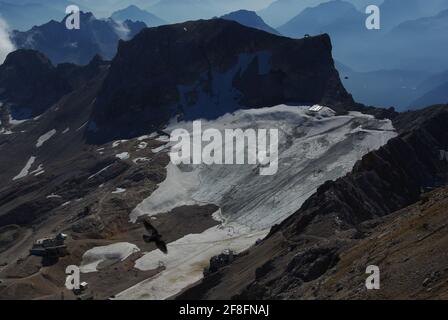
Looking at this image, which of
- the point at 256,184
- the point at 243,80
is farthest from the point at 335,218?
the point at 243,80

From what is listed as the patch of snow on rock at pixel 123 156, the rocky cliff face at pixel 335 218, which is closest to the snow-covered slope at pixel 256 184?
the rocky cliff face at pixel 335 218

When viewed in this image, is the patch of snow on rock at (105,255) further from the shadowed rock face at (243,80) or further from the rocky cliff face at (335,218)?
the shadowed rock face at (243,80)

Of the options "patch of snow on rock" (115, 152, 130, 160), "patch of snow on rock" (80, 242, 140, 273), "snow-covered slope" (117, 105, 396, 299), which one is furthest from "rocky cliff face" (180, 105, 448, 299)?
"patch of snow on rock" (115, 152, 130, 160)

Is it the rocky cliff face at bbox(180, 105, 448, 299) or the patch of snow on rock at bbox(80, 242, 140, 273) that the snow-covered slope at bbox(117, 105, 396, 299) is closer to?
the patch of snow on rock at bbox(80, 242, 140, 273)

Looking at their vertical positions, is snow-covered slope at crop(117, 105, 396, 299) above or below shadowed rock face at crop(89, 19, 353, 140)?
below

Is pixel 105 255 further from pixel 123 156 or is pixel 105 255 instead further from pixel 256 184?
pixel 123 156
